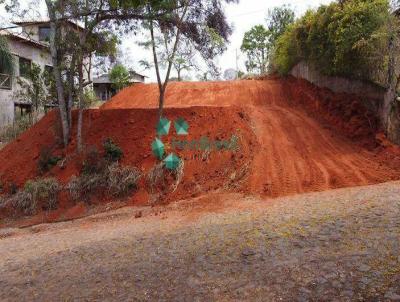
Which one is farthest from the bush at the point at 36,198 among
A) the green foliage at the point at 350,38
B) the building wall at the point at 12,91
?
the building wall at the point at 12,91

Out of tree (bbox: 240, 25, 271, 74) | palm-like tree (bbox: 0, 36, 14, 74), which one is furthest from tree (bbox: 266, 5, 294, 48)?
palm-like tree (bbox: 0, 36, 14, 74)

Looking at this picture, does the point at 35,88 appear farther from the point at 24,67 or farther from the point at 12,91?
the point at 12,91

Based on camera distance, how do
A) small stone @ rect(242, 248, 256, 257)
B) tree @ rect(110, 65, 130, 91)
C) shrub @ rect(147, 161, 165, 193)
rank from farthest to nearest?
tree @ rect(110, 65, 130, 91), shrub @ rect(147, 161, 165, 193), small stone @ rect(242, 248, 256, 257)

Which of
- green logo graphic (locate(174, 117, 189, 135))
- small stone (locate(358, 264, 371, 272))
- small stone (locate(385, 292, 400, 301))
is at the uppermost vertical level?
green logo graphic (locate(174, 117, 189, 135))

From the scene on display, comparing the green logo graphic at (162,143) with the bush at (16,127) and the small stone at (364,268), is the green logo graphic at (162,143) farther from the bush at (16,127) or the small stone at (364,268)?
the bush at (16,127)

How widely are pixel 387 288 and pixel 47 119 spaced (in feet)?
39.6

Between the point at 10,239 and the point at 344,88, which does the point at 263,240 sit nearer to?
the point at 10,239

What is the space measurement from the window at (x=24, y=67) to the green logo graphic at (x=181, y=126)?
32.1 feet

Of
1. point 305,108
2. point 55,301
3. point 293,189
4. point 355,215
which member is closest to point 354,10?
point 305,108

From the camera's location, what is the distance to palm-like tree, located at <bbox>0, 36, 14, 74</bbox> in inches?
683

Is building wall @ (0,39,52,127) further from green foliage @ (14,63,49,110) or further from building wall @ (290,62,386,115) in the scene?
building wall @ (290,62,386,115)

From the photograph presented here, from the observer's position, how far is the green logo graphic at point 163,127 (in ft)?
37.9

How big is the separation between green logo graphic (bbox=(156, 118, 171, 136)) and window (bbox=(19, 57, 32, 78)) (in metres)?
9.53

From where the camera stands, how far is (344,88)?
11906 mm
